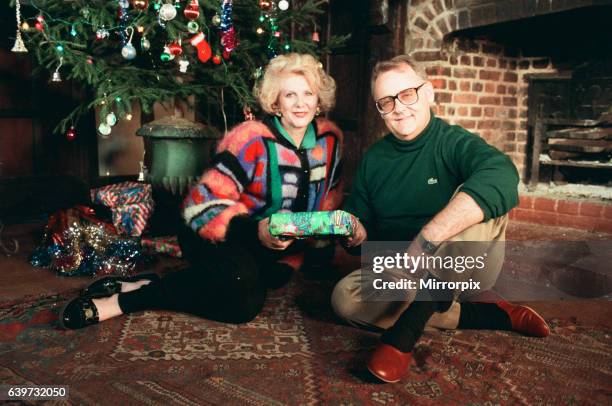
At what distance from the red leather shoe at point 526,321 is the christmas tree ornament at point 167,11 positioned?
195 cm

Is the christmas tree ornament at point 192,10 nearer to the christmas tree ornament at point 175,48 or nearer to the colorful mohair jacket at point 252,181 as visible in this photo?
the christmas tree ornament at point 175,48

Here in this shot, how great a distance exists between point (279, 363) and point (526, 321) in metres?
0.88

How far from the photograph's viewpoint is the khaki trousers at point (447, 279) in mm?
1685

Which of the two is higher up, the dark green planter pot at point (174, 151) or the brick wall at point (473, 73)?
the brick wall at point (473, 73)

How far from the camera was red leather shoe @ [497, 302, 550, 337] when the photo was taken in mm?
1918

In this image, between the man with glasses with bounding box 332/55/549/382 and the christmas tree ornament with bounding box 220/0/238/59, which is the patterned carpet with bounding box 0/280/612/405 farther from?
the christmas tree ornament with bounding box 220/0/238/59

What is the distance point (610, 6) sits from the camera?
300cm

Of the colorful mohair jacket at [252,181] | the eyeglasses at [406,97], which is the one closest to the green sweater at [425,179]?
the eyeglasses at [406,97]

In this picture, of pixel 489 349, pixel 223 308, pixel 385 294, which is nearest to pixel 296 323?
pixel 223 308

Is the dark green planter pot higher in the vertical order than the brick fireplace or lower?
lower

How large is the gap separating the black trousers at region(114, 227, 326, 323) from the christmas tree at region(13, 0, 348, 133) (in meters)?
1.15

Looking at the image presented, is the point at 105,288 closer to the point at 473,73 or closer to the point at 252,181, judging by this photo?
the point at 252,181

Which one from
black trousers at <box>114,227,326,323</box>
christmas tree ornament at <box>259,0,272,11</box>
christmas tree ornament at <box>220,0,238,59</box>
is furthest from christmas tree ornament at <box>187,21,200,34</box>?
black trousers at <box>114,227,326,323</box>

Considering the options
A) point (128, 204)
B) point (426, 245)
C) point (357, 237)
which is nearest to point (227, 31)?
point (128, 204)
